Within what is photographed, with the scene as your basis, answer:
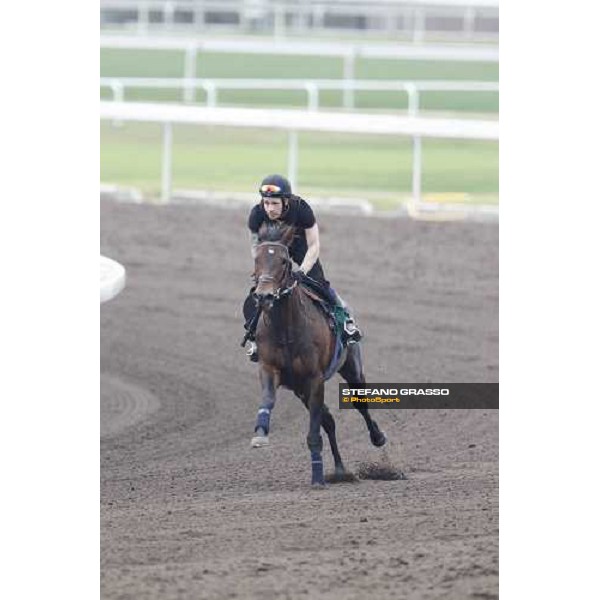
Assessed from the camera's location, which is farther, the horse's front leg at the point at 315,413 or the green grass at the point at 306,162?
the green grass at the point at 306,162

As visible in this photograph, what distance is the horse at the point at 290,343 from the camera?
25.6ft

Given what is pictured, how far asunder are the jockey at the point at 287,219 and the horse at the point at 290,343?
5cm

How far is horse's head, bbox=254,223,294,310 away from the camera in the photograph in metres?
7.73

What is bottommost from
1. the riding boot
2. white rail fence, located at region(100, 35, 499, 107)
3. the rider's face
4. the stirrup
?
the stirrup

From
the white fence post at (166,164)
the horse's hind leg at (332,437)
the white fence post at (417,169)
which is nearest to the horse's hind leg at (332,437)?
the horse's hind leg at (332,437)

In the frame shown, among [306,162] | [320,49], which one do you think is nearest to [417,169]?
[306,162]

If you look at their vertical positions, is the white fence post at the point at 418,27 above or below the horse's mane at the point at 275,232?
above

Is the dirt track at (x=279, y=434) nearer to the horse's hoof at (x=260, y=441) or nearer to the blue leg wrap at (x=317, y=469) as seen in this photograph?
the blue leg wrap at (x=317, y=469)

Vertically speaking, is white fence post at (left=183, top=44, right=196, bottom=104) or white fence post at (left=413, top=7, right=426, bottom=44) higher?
white fence post at (left=413, top=7, right=426, bottom=44)

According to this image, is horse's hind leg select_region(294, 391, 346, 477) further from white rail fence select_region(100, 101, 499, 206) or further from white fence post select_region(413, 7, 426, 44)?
white fence post select_region(413, 7, 426, 44)

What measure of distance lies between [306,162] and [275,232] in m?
11.7

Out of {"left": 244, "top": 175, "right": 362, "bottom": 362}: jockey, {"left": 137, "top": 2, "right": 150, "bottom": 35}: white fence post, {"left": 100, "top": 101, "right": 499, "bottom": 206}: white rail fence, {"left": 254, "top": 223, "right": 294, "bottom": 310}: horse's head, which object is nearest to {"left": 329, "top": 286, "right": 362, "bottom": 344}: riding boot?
{"left": 244, "top": 175, "right": 362, "bottom": 362}: jockey
